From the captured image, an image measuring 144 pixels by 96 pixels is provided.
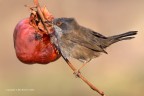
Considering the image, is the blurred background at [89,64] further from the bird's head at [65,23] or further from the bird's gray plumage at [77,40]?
the bird's head at [65,23]

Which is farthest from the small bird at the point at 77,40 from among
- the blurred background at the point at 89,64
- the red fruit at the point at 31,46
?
the blurred background at the point at 89,64

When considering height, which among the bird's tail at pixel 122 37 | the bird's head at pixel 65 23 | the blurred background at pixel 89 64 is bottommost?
the blurred background at pixel 89 64

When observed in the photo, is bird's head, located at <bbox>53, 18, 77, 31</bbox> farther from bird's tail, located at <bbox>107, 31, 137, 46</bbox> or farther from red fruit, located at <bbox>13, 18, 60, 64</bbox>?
bird's tail, located at <bbox>107, 31, 137, 46</bbox>

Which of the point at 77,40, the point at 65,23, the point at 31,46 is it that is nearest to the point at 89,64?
the point at 77,40

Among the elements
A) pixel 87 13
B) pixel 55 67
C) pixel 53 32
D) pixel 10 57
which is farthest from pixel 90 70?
pixel 53 32

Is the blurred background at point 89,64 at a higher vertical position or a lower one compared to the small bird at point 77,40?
lower

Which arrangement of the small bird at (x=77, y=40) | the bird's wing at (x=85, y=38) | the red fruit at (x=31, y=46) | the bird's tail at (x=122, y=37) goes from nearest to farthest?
the red fruit at (x=31, y=46), the small bird at (x=77, y=40), the bird's wing at (x=85, y=38), the bird's tail at (x=122, y=37)

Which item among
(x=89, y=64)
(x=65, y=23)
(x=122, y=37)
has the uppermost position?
(x=65, y=23)

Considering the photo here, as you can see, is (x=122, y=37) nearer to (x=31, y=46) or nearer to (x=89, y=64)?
(x=31, y=46)
